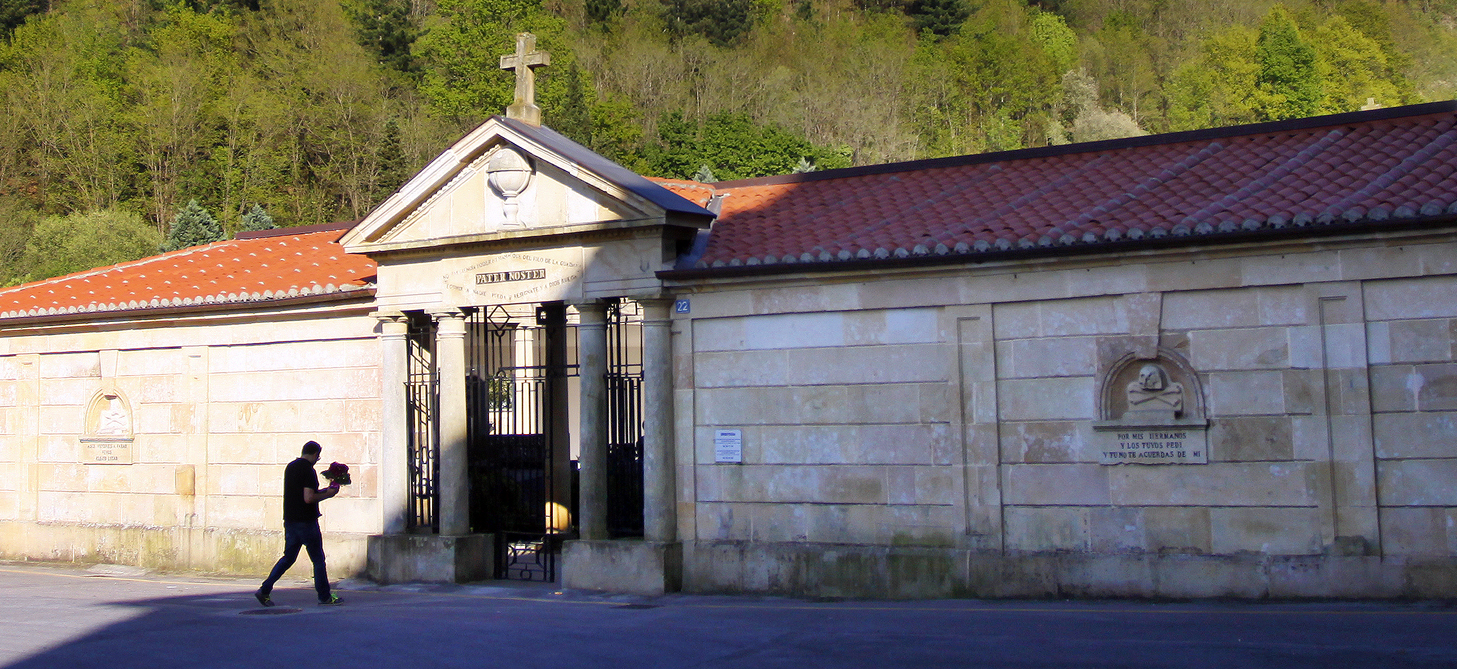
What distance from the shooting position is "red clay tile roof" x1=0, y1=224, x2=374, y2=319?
1591 cm

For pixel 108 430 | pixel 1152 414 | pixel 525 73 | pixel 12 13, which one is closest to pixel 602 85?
pixel 12 13

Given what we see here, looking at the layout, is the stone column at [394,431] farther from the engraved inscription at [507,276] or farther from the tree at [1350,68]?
the tree at [1350,68]

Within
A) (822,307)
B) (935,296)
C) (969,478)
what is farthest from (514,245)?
(969,478)

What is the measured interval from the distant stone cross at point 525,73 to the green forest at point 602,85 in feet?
91.6

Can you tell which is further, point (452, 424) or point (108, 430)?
point (108, 430)

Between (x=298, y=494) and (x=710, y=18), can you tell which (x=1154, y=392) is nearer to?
(x=298, y=494)

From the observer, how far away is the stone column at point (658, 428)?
1333 cm

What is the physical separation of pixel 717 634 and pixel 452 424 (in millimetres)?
5446

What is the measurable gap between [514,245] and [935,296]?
4.87m

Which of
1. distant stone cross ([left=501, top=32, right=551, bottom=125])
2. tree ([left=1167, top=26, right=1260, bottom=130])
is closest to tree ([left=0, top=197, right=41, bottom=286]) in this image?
distant stone cross ([left=501, top=32, right=551, bottom=125])

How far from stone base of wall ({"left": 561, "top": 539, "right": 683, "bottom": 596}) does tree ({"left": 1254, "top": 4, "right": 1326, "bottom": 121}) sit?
50.8 meters

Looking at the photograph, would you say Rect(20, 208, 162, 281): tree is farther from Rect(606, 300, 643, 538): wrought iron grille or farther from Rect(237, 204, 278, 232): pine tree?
Rect(606, 300, 643, 538): wrought iron grille

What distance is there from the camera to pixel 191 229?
40.6 m

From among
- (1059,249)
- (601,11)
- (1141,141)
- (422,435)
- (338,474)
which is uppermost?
(601,11)
